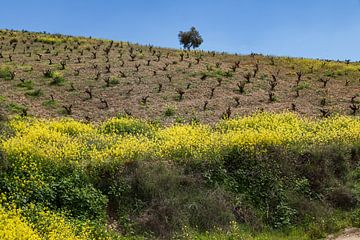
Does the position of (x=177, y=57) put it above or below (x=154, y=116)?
above

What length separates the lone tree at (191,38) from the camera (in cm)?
6469

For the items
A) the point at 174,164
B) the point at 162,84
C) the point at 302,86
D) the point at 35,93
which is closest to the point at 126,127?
the point at 174,164

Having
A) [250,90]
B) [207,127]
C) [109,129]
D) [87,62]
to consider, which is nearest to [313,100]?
[250,90]

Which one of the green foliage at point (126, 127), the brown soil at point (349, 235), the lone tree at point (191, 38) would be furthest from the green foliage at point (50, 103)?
the lone tree at point (191, 38)

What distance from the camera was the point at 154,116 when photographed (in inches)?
905

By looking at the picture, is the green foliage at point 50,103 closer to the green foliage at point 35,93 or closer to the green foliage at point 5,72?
the green foliage at point 35,93

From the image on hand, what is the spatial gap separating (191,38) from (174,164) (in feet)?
165

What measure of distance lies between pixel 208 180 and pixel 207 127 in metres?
5.12

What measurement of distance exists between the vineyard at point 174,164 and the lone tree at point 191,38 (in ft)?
127

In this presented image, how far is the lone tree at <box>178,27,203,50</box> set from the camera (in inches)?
2547

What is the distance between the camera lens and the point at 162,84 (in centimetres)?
2845

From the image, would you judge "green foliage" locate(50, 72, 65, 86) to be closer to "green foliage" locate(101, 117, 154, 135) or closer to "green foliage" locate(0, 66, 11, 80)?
"green foliage" locate(0, 66, 11, 80)

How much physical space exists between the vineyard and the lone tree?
127 ft

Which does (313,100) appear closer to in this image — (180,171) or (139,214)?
(180,171)
